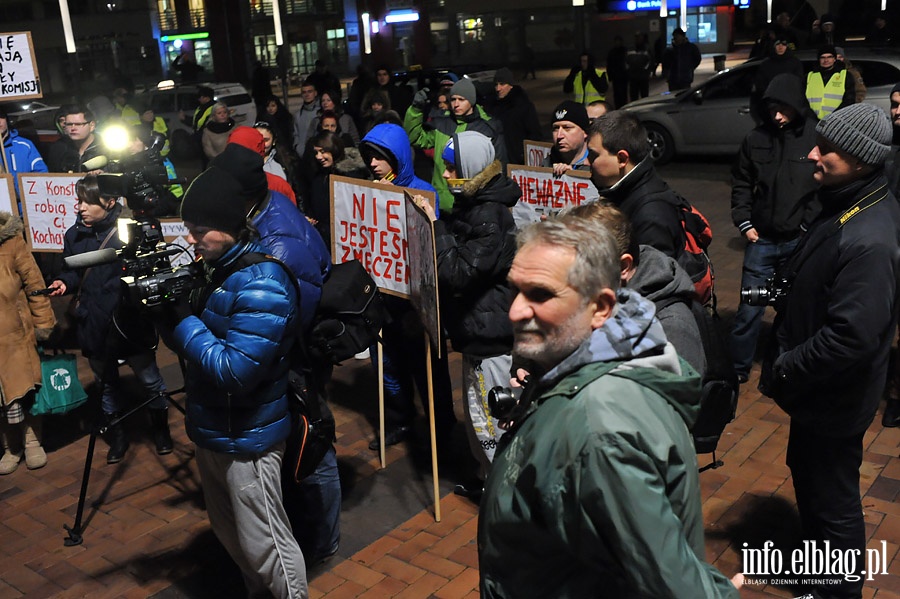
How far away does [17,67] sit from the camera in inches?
340

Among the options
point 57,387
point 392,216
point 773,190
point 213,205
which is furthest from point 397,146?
point 57,387

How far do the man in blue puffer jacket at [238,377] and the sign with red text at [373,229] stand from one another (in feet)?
3.98

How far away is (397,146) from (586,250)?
338cm

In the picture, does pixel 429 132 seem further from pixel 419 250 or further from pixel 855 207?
pixel 855 207

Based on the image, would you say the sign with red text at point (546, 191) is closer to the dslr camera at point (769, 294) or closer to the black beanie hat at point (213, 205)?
the dslr camera at point (769, 294)

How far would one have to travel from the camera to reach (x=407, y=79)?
1903cm

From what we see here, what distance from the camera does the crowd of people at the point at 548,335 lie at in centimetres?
200

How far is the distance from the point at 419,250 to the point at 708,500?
2.08m

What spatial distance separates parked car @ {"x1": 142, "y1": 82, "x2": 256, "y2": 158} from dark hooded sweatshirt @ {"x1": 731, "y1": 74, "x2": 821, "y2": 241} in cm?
1566

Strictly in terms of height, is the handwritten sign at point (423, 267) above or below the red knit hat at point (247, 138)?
below

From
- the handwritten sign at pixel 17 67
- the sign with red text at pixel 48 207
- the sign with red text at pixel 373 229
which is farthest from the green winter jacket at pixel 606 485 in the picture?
the handwritten sign at pixel 17 67

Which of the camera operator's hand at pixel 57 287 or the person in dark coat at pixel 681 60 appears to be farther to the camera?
the person in dark coat at pixel 681 60

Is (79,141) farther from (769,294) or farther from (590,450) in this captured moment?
(590,450)

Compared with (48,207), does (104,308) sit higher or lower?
lower
